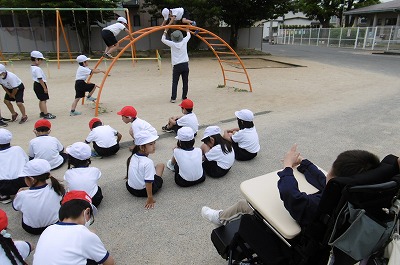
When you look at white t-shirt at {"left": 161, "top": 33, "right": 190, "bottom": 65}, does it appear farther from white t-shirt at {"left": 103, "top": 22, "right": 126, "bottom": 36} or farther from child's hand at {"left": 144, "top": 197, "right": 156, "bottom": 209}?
child's hand at {"left": 144, "top": 197, "right": 156, "bottom": 209}

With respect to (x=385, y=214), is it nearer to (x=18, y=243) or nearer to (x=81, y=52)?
(x=18, y=243)

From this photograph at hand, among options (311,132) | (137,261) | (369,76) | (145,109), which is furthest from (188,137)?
(369,76)

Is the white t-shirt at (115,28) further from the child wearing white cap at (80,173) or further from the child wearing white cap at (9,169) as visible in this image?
the child wearing white cap at (80,173)

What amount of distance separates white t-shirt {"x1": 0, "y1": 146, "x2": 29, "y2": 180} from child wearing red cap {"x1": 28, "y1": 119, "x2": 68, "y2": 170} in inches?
16.8

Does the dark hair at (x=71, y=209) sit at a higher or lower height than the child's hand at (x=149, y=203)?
higher

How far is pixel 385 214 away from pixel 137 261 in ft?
5.98

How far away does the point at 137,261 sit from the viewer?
2.35 meters

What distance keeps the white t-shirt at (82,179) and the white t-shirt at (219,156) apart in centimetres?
→ 137

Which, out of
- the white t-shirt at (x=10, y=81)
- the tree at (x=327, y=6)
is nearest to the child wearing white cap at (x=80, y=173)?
the white t-shirt at (x=10, y=81)

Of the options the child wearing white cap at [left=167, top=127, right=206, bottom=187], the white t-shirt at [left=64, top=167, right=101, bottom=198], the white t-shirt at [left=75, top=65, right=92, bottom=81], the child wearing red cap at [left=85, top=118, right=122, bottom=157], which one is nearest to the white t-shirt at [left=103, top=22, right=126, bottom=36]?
the white t-shirt at [left=75, top=65, right=92, bottom=81]

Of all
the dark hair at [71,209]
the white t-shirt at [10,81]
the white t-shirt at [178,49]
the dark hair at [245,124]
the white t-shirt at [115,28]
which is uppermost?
the white t-shirt at [115,28]

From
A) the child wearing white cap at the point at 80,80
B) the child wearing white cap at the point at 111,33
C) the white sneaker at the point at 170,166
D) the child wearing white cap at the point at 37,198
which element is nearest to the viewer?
the child wearing white cap at the point at 37,198

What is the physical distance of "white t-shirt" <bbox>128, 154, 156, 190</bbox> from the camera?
3.02m

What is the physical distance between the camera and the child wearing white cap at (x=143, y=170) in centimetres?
303
